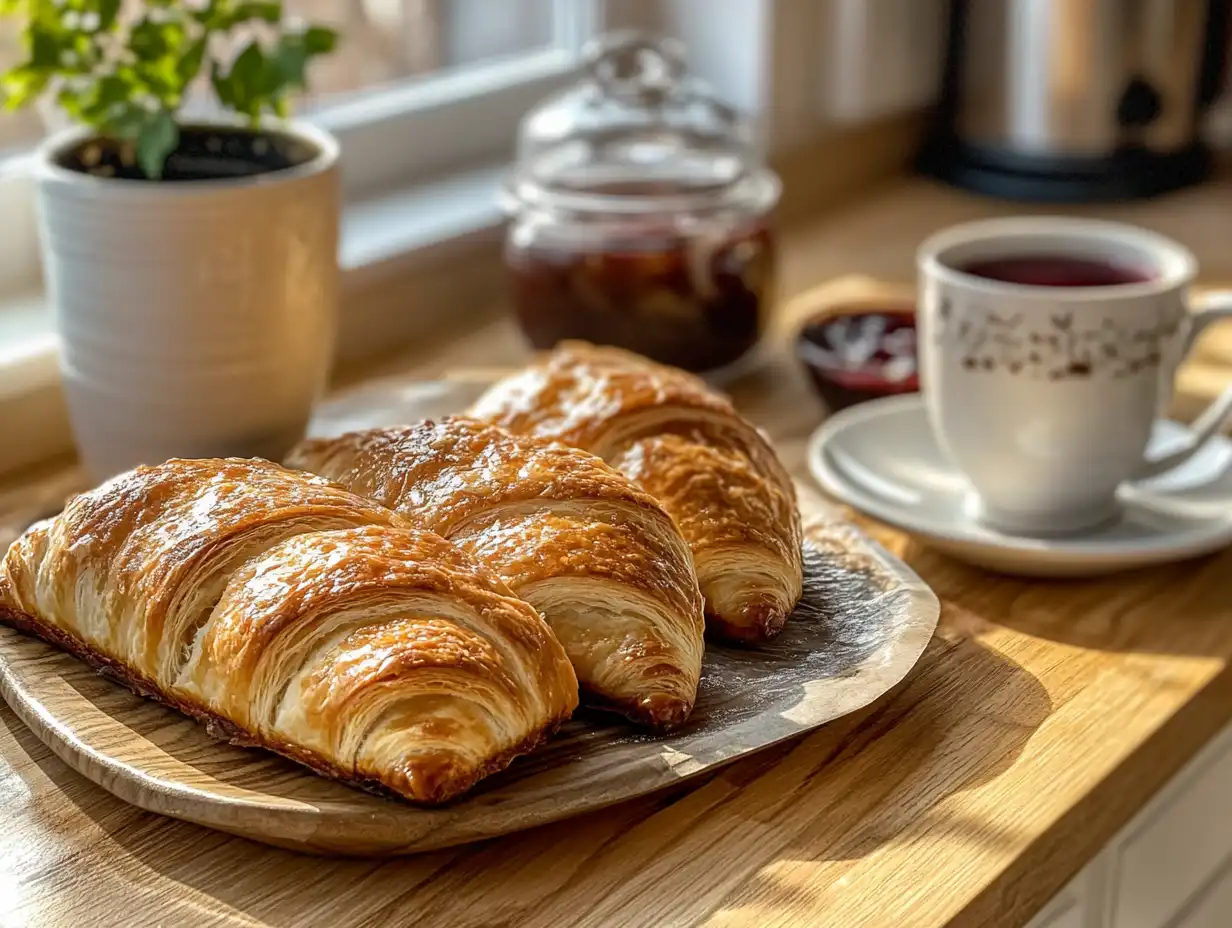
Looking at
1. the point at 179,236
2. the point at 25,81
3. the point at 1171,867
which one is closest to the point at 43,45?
the point at 25,81

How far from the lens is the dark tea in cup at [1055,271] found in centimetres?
103

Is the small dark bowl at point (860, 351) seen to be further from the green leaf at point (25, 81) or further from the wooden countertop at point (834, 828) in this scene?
the green leaf at point (25, 81)

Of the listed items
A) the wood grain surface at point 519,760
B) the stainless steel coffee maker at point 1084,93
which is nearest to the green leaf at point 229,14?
the wood grain surface at point 519,760

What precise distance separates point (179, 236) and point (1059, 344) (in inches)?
20.1

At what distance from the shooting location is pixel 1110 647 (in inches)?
36.4

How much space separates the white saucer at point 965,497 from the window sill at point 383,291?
1.38 feet

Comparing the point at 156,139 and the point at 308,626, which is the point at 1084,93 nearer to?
the point at 156,139

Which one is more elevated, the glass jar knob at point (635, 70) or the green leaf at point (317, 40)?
the green leaf at point (317, 40)

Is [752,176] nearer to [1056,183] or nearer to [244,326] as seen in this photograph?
[244,326]

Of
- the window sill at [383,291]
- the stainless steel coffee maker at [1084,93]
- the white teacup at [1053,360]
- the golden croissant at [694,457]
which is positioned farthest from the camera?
the stainless steel coffee maker at [1084,93]

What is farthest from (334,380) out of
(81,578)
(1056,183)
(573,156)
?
(1056,183)

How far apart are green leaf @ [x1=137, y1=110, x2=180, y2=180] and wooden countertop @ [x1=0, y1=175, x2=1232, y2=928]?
13.8 inches

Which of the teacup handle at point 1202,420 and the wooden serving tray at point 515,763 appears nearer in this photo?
the wooden serving tray at point 515,763

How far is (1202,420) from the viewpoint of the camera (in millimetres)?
1040
